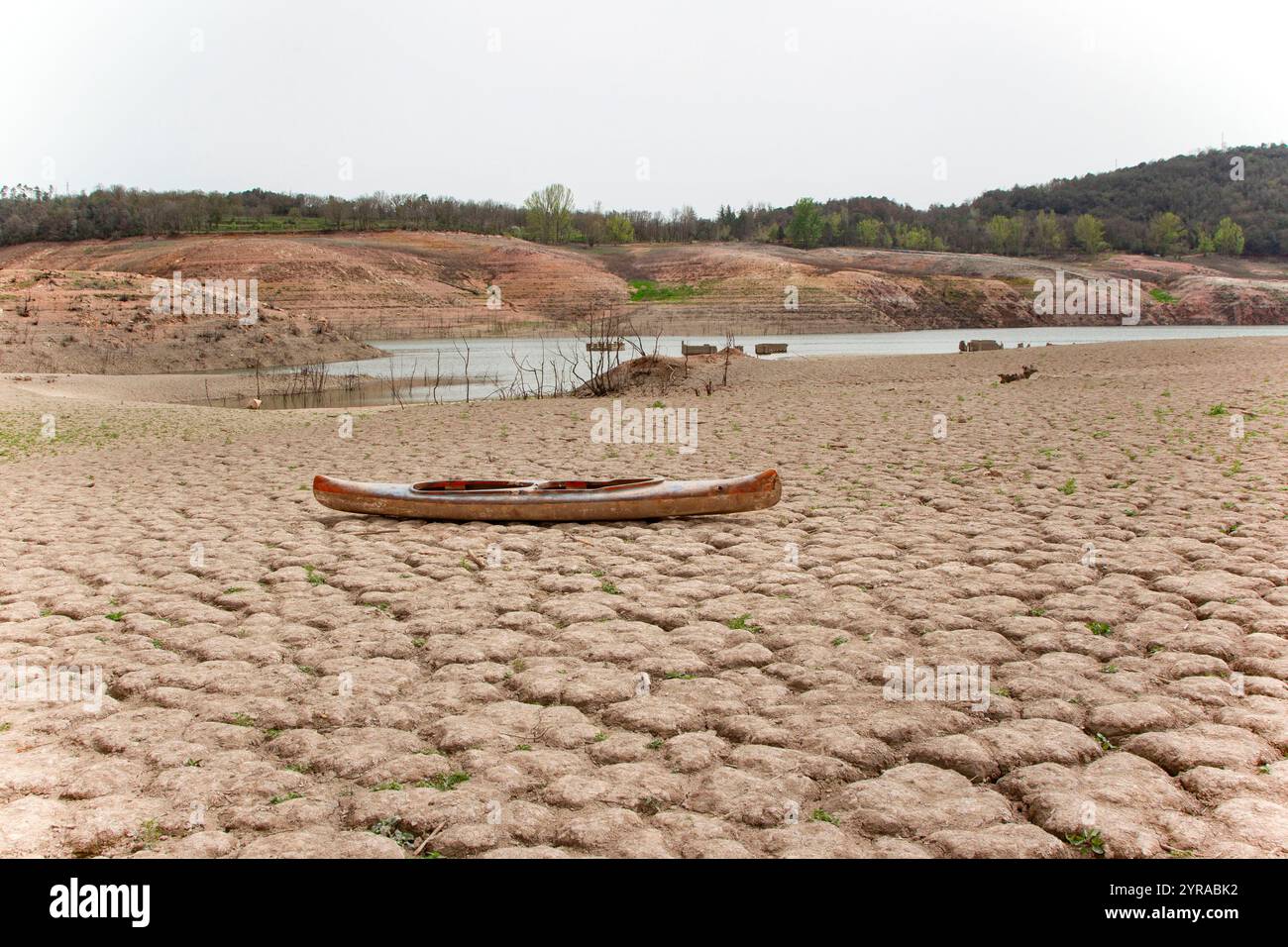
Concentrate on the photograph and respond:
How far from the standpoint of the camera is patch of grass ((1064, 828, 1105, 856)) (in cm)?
304

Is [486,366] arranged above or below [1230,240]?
below

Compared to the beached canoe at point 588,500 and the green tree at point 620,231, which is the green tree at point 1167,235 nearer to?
the green tree at point 620,231

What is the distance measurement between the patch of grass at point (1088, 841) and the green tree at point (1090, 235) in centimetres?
12171

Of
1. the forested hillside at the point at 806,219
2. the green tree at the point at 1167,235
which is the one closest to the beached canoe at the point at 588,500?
the forested hillside at the point at 806,219

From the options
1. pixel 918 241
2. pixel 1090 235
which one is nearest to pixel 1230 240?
pixel 1090 235

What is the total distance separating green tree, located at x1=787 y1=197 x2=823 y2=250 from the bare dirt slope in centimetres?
1200

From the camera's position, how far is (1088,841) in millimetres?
3092

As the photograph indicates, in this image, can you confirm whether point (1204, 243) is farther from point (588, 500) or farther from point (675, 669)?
point (675, 669)

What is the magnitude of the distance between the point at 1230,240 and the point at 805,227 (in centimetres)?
4913

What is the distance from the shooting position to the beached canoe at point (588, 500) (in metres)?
7.68
